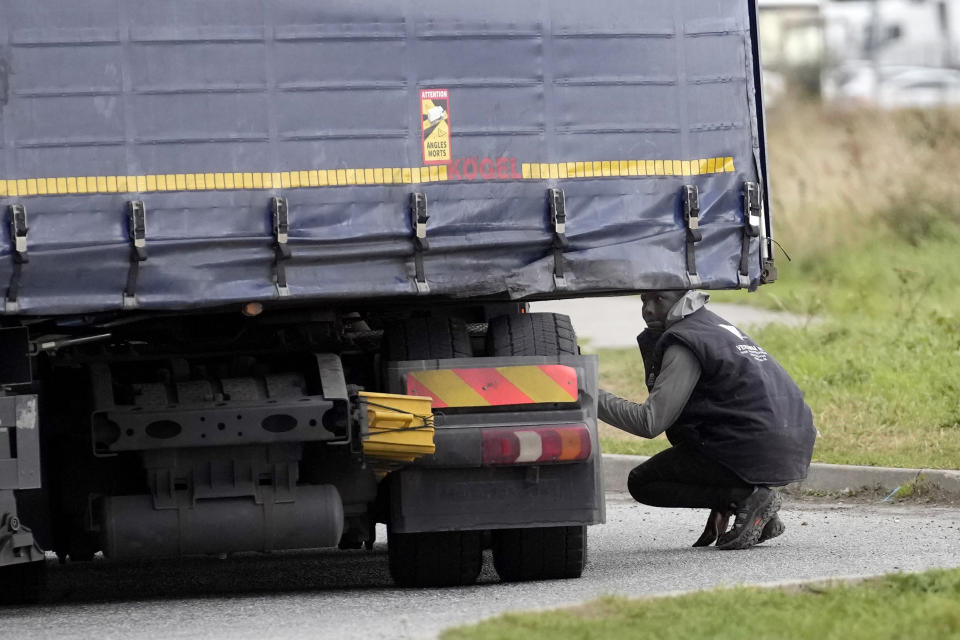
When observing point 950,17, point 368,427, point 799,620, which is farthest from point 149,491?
point 950,17

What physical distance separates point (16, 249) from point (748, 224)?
285cm

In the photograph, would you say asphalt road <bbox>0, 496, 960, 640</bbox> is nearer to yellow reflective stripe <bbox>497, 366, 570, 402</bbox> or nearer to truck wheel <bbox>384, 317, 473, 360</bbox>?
yellow reflective stripe <bbox>497, 366, 570, 402</bbox>

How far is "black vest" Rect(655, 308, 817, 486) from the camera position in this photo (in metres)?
8.61

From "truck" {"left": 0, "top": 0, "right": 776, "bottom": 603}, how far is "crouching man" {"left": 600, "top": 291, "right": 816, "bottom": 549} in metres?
0.88

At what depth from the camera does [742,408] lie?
28.5ft

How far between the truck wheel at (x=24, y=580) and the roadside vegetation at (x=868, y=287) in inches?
202

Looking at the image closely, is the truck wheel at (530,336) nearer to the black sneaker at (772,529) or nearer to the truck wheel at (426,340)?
the truck wheel at (426,340)

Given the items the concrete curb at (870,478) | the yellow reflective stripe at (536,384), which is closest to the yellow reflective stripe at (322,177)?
the yellow reflective stripe at (536,384)

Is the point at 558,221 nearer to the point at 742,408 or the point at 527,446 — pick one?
the point at 527,446

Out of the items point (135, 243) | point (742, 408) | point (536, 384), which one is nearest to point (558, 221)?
point (536, 384)

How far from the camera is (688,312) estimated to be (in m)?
8.70

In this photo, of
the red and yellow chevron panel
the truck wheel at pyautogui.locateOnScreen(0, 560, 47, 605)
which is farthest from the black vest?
the truck wheel at pyautogui.locateOnScreen(0, 560, 47, 605)

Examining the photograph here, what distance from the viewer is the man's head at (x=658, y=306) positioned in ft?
28.3

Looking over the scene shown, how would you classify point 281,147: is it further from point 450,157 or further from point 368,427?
point 368,427
